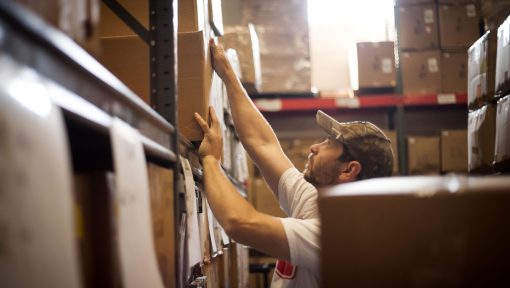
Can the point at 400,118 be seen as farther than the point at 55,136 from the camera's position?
Yes

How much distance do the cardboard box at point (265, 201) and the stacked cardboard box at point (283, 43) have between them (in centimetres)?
77

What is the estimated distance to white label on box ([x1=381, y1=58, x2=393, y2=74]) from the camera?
4125 millimetres

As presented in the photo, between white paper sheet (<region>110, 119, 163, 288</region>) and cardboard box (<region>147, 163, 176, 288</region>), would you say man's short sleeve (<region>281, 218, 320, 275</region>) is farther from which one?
white paper sheet (<region>110, 119, 163, 288</region>)

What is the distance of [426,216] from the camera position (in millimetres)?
809

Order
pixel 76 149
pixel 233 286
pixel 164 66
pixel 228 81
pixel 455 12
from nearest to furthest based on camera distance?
pixel 76 149, pixel 164 66, pixel 228 81, pixel 233 286, pixel 455 12

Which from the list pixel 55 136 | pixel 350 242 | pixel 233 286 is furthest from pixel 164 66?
pixel 233 286

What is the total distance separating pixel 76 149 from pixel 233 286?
6.84 feet

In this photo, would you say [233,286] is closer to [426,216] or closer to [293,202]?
[293,202]

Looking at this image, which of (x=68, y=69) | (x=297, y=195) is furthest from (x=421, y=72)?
(x=68, y=69)

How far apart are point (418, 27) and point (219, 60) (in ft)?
9.20

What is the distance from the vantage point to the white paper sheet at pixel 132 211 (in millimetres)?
634

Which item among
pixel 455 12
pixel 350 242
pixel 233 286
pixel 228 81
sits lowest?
pixel 233 286

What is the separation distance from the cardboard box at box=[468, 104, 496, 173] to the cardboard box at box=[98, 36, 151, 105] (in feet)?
4.35

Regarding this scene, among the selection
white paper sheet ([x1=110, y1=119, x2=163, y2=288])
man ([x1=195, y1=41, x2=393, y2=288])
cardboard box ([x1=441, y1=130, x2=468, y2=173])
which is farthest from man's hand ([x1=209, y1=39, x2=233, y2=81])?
cardboard box ([x1=441, y1=130, x2=468, y2=173])
